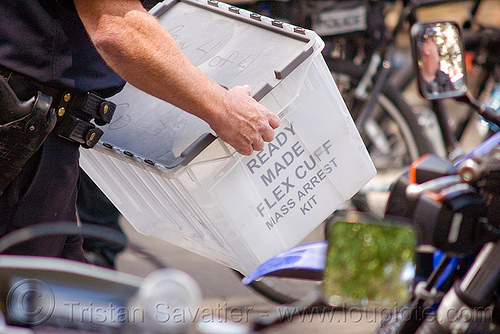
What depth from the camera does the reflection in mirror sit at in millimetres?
1071

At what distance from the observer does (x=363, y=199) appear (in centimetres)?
368

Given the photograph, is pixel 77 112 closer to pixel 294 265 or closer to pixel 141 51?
pixel 141 51

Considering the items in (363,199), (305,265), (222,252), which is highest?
(305,265)

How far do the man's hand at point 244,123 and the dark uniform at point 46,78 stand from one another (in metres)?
0.36

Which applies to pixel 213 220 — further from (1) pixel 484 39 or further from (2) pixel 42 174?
(1) pixel 484 39

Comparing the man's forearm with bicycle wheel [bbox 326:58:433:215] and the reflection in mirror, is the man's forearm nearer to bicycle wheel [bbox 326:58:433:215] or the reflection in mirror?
the reflection in mirror

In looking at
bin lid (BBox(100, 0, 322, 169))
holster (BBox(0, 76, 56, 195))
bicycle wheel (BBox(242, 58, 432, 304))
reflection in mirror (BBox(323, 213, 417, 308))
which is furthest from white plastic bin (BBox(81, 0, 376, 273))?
bicycle wheel (BBox(242, 58, 432, 304))

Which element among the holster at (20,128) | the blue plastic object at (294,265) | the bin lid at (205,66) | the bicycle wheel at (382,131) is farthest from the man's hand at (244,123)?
the bicycle wheel at (382,131)

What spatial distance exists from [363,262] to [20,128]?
0.92m

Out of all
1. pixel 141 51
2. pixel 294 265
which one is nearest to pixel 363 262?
pixel 294 265

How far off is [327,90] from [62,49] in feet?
2.38

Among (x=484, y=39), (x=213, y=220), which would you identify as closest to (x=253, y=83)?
(x=213, y=220)

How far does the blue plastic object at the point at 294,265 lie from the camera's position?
1.60 m

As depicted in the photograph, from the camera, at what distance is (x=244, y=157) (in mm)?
1699
